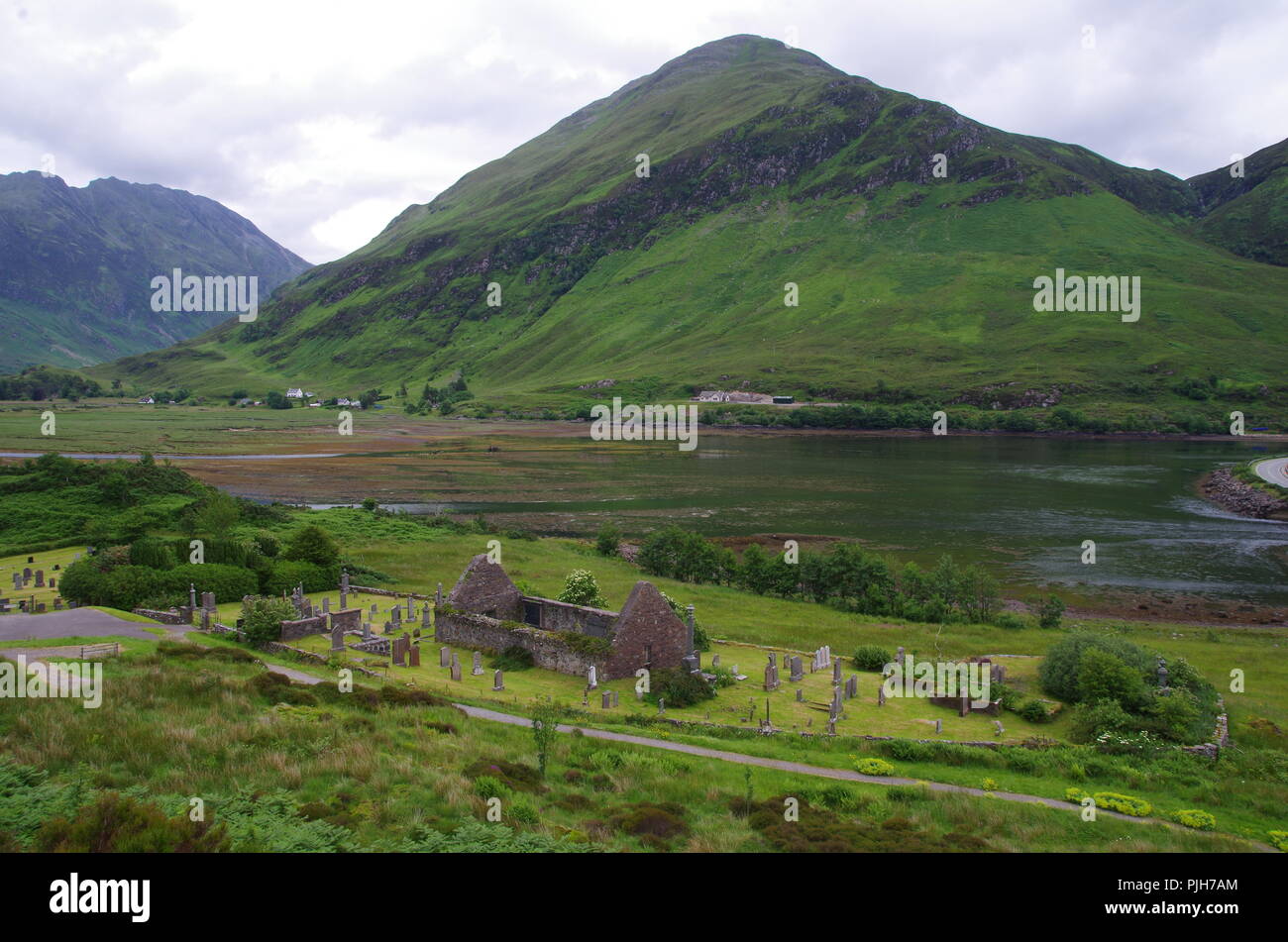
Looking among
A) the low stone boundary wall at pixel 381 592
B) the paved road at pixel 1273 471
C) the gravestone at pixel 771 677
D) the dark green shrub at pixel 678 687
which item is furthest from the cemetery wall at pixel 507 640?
the paved road at pixel 1273 471

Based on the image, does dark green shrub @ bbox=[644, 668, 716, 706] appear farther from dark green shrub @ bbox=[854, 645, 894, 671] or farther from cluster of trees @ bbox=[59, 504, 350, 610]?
cluster of trees @ bbox=[59, 504, 350, 610]

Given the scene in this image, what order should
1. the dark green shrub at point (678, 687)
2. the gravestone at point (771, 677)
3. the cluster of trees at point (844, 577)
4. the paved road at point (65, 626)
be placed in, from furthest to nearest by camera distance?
the cluster of trees at point (844, 577), the gravestone at point (771, 677), the paved road at point (65, 626), the dark green shrub at point (678, 687)

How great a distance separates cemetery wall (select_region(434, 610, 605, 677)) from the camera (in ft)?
112

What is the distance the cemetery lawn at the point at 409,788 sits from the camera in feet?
46.6

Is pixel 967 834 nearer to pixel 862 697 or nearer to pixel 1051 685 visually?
pixel 862 697

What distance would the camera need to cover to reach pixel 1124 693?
30.9m

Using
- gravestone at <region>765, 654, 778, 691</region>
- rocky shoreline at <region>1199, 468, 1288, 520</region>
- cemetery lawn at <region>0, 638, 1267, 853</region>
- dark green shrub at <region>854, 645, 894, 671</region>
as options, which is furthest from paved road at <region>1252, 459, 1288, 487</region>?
cemetery lawn at <region>0, 638, 1267, 853</region>

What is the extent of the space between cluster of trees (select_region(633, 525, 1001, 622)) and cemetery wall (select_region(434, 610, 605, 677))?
26.9m

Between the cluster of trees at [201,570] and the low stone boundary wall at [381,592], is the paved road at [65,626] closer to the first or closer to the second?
the cluster of trees at [201,570]

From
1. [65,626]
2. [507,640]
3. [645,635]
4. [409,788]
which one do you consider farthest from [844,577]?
[65,626]

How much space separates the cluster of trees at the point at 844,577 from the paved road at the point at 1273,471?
68.3m

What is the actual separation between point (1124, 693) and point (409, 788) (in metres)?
28.3

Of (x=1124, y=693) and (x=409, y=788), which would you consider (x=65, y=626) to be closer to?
(x=409, y=788)
